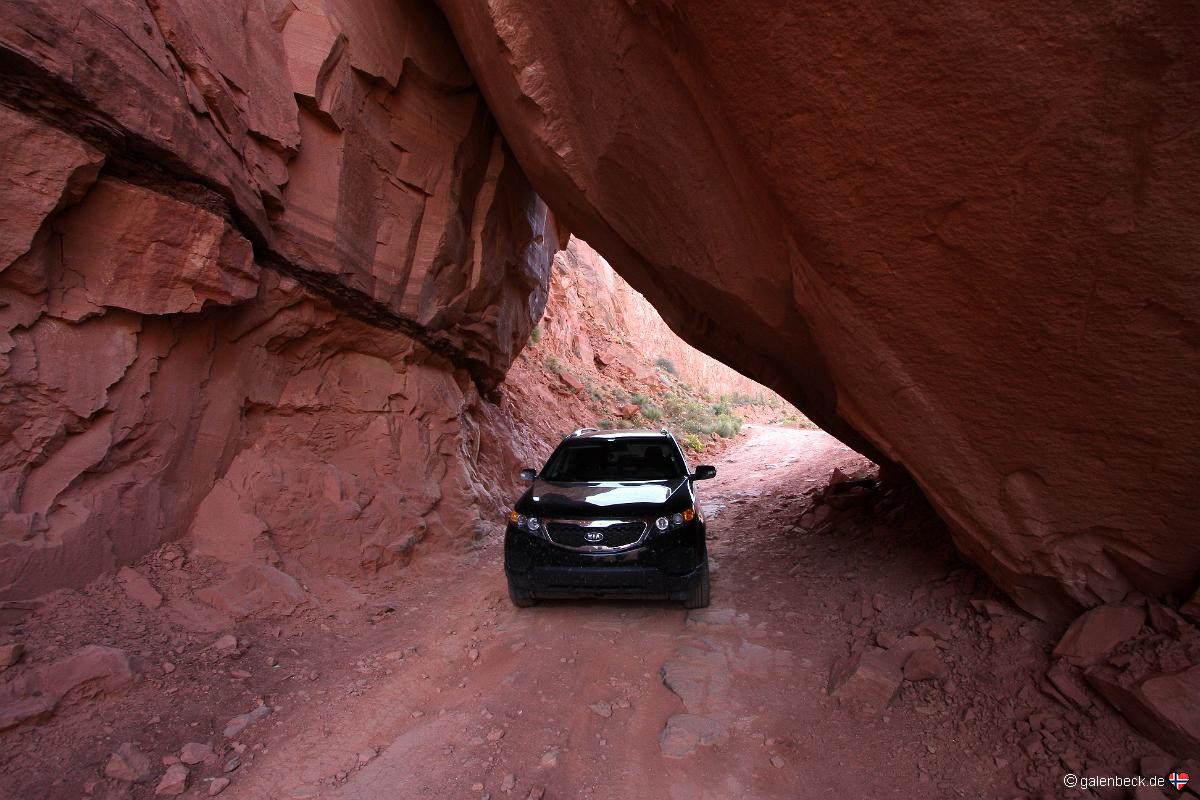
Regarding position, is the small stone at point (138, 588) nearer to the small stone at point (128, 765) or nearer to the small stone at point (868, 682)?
the small stone at point (128, 765)

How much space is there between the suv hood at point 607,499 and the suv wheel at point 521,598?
2.19 feet

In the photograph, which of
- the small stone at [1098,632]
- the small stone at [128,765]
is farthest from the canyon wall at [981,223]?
the small stone at [128,765]

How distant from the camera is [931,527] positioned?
523cm

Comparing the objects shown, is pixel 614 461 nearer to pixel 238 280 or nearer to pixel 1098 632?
pixel 238 280

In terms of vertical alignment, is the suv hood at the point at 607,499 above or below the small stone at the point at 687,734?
above

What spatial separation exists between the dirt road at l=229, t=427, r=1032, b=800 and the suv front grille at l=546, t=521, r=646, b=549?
0.65 m

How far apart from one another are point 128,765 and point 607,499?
327cm

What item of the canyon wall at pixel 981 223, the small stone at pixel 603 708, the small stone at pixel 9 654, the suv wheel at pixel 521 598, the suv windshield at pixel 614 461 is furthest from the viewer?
the suv windshield at pixel 614 461

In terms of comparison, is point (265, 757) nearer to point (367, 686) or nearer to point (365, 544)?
point (367, 686)

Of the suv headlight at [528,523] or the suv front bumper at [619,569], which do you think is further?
the suv headlight at [528,523]

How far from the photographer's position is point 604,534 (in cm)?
449

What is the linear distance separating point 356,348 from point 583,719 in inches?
195

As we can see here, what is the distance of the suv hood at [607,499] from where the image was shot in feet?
15.1

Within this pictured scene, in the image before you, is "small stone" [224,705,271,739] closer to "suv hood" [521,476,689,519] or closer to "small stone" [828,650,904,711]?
"suv hood" [521,476,689,519]
